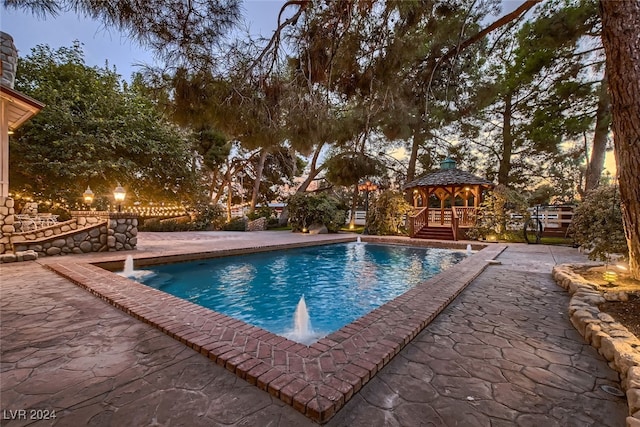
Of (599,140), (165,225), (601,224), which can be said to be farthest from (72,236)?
(599,140)

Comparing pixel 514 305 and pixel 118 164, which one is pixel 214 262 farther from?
pixel 118 164

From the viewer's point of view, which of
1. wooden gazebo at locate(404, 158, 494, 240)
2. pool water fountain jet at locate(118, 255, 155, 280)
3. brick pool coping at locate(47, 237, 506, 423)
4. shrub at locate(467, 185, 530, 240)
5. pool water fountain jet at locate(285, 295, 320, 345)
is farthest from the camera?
wooden gazebo at locate(404, 158, 494, 240)

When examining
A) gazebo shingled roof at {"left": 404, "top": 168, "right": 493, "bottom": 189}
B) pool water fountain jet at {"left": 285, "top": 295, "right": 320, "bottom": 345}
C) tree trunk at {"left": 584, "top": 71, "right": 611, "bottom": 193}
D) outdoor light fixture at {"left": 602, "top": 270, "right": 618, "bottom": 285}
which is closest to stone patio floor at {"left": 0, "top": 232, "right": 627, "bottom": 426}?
pool water fountain jet at {"left": 285, "top": 295, "right": 320, "bottom": 345}

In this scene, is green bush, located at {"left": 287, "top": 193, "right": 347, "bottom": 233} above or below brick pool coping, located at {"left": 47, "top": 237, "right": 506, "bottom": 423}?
above

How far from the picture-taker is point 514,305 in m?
3.72

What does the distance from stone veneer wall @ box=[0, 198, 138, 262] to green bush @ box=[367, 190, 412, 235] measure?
1043 cm

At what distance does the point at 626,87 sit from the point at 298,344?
15.3ft

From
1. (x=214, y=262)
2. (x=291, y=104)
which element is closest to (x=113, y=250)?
(x=214, y=262)

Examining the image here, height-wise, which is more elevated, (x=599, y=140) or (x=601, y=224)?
→ (x=599, y=140)

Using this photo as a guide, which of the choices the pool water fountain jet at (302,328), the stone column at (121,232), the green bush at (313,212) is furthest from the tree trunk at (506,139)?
the stone column at (121,232)

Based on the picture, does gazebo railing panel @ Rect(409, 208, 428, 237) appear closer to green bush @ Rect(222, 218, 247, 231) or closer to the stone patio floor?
the stone patio floor

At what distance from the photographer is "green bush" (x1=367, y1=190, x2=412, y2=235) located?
45.7ft

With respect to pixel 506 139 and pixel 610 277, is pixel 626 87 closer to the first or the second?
pixel 610 277

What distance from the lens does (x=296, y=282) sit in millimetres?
6570
